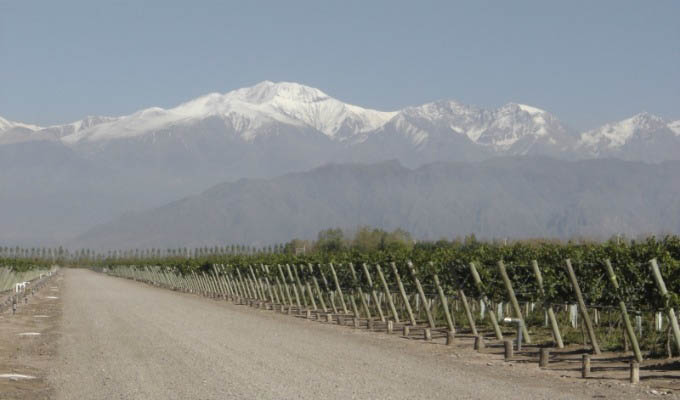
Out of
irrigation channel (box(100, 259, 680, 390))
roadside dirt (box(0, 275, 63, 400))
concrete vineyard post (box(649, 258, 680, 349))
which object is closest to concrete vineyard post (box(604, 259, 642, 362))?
irrigation channel (box(100, 259, 680, 390))

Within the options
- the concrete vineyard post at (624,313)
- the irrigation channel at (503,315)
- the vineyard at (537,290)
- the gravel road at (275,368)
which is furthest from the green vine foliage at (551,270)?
the gravel road at (275,368)

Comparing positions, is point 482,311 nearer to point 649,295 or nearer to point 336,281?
point 336,281

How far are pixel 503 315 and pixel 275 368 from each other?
21552 millimetres

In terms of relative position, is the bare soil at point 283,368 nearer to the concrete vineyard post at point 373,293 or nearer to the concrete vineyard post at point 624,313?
the concrete vineyard post at point 624,313

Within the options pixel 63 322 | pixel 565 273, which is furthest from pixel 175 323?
pixel 565 273

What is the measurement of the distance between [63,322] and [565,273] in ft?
71.6

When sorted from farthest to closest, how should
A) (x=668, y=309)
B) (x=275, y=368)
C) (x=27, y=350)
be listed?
1. (x=27, y=350)
2. (x=275, y=368)
3. (x=668, y=309)

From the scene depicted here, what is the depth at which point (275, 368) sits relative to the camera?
2431 cm

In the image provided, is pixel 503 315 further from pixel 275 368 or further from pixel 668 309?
pixel 275 368

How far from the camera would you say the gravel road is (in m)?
20.4

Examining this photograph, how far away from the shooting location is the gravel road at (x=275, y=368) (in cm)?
2038

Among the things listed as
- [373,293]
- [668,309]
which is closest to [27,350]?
[373,293]

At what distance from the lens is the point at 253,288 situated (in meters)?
72.4

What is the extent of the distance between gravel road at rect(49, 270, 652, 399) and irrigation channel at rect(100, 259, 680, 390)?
70.2 inches
